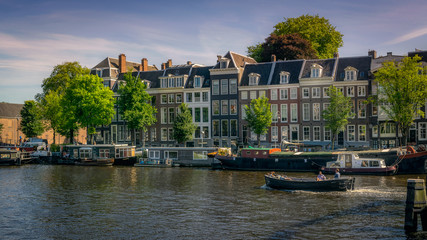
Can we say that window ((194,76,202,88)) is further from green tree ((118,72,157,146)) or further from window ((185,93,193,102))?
green tree ((118,72,157,146))

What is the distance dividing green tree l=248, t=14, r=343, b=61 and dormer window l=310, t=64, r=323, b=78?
1783 cm

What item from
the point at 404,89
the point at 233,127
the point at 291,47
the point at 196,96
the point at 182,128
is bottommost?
the point at 182,128

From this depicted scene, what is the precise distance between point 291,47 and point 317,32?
35.6 ft

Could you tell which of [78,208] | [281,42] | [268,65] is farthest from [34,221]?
[281,42]

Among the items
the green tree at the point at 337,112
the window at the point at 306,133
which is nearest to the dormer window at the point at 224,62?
the window at the point at 306,133

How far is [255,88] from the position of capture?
87.4 m

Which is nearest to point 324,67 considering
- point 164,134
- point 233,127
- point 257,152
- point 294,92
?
point 294,92

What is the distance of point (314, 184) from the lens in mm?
46750

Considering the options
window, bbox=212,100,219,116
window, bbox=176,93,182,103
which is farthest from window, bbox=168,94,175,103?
window, bbox=212,100,219,116

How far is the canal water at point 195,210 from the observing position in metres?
32.1

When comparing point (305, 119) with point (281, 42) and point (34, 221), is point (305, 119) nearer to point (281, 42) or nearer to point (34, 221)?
Answer: point (281, 42)

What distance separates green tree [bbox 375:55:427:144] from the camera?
70.0 m

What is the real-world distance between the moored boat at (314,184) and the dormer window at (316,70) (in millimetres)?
38462

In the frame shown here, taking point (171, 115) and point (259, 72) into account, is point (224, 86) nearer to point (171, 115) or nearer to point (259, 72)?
point (259, 72)
